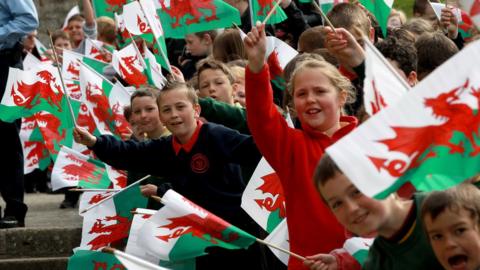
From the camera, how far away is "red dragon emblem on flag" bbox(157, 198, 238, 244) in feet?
20.7

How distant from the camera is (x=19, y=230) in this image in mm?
10680

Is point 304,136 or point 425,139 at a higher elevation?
point 425,139

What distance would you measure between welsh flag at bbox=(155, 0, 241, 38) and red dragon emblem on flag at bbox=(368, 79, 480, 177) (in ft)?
18.1

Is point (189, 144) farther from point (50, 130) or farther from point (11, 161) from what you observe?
point (11, 161)

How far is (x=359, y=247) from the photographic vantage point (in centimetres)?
575

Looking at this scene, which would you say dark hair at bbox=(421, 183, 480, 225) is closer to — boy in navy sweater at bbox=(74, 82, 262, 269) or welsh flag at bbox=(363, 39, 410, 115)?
welsh flag at bbox=(363, 39, 410, 115)

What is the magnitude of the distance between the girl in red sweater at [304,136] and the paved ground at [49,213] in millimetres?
4552

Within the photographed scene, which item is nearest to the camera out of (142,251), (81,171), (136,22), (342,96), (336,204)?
(336,204)

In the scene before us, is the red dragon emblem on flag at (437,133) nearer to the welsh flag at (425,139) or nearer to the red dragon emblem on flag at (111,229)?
the welsh flag at (425,139)

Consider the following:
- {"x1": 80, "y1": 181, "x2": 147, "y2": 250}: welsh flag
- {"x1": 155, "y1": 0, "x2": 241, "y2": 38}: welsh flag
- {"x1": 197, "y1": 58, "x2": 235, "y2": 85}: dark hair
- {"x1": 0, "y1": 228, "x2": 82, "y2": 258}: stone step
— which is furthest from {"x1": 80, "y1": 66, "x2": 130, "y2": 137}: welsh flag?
{"x1": 80, "y1": 181, "x2": 147, "y2": 250}: welsh flag

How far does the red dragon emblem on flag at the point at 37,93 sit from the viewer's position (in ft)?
35.4

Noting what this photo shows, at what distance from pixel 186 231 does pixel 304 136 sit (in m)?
0.69

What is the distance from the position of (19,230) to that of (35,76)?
118 cm

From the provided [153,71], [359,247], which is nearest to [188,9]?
[153,71]
